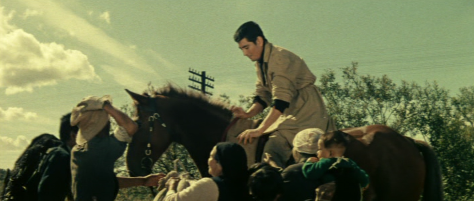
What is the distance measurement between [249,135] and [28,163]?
2.31 meters

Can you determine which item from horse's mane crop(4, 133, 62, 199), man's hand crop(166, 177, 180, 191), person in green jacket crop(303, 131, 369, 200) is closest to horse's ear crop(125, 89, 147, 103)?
horse's mane crop(4, 133, 62, 199)

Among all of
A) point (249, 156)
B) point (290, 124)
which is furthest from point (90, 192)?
point (290, 124)

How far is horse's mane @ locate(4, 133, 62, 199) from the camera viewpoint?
5.89 m

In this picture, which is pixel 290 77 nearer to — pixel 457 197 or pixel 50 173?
pixel 50 173

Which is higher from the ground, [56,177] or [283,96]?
[283,96]

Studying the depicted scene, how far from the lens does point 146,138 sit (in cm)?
650

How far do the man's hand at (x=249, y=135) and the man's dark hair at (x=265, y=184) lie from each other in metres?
1.81

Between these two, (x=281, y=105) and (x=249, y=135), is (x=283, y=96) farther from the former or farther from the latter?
(x=249, y=135)

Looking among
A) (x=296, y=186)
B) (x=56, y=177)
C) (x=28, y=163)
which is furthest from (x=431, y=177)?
(x=28, y=163)

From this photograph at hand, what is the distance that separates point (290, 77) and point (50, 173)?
253 centimetres

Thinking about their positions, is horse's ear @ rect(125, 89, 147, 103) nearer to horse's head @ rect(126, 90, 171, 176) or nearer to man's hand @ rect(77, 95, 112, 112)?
horse's head @ rect(126, 90, 171, 176)

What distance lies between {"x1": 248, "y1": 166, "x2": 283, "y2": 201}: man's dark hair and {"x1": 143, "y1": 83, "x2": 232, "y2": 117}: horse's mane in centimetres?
274

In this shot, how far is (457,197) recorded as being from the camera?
933 inches

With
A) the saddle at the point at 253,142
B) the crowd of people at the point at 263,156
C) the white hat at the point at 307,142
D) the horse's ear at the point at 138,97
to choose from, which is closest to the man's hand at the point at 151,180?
the crowd of people at the point at 263,156
